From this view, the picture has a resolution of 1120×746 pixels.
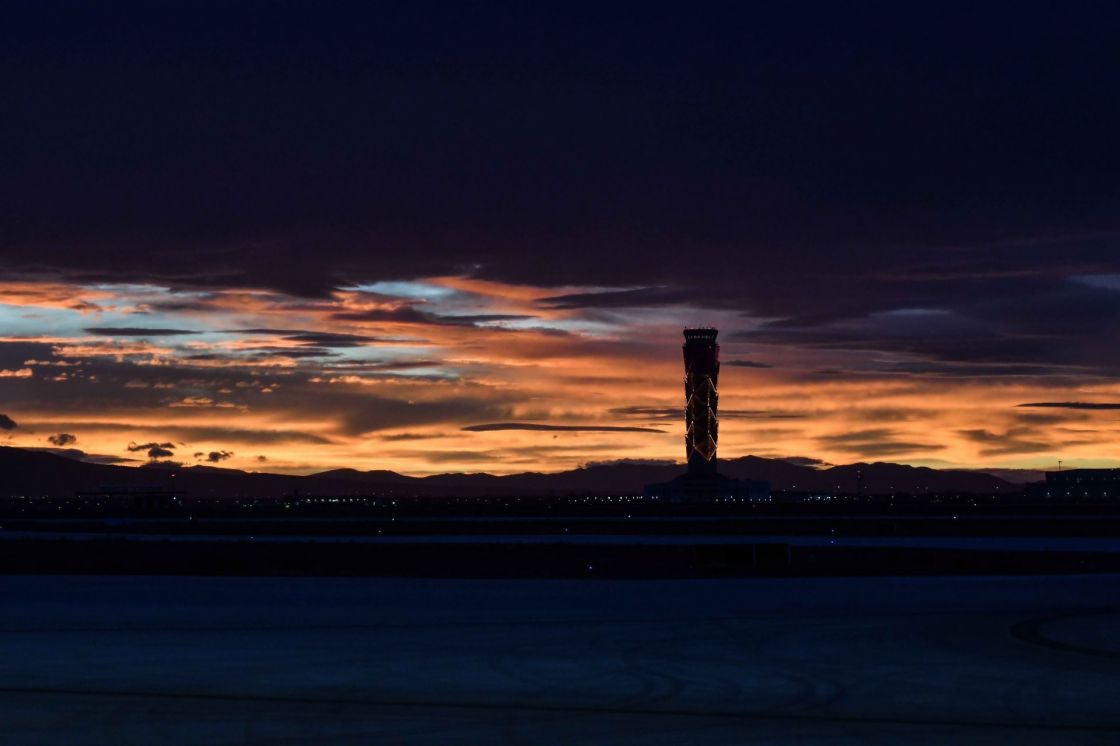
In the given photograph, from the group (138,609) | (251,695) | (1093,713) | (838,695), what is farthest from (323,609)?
(1093,713)

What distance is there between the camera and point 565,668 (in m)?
23.2

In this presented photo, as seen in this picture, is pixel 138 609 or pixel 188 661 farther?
pixel 138 609

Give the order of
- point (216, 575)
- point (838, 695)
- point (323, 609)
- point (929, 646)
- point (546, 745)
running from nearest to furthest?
1. point (546, 745)
2. point (838, 695)
3. point (929, 646)
4. point (323, 609)
5. point (216, 575)

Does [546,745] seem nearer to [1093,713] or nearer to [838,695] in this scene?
[838,695]

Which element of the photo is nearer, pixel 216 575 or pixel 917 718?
pixel 917 718

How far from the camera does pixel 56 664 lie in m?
23.8

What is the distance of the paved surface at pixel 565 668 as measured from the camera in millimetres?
17359

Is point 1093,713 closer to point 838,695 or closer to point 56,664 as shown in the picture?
point 838,695

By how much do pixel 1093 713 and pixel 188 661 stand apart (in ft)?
46.5

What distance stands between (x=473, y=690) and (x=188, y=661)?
6.12 metres

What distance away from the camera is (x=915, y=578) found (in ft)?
159

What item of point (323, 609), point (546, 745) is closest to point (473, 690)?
point (546, 745)

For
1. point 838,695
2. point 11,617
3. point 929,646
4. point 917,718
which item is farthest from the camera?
point 11,617

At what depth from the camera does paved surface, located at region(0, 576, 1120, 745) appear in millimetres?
17359
